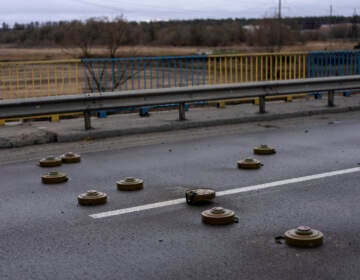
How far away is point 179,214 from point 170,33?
8432cm

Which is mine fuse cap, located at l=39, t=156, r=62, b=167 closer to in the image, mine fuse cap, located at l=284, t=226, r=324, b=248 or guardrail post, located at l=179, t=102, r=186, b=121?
guardrail post, located at l=179, t=102, r=186, b=121

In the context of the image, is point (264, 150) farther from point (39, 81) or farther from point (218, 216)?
point (39, 81)

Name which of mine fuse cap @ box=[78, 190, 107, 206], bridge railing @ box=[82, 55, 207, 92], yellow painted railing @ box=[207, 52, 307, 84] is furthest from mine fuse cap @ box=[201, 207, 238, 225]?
yellow painted railing @ box=[207, 52, 307, 84]

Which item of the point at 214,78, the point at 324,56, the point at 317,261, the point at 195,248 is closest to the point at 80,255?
the point at 195,248

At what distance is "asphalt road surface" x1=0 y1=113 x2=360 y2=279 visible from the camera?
4762mm

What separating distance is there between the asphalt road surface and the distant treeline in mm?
12550

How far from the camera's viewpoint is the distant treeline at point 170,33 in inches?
885

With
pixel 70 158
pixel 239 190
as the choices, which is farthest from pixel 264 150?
pixel 70 158

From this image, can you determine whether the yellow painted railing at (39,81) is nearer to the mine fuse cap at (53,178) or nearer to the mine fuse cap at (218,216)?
the mine fuse cap at (53,178)

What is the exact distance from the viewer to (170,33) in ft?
292

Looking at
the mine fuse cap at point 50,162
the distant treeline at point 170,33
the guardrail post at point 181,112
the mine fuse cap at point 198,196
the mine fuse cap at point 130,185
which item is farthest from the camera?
the distant treeline at point 170,33

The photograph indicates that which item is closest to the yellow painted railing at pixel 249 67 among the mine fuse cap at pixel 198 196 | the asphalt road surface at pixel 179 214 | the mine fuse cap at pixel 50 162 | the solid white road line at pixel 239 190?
the asphalt road surface at pixel 179 214

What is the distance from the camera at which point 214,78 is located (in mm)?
15820

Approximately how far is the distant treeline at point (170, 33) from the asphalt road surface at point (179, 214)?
494 inches
